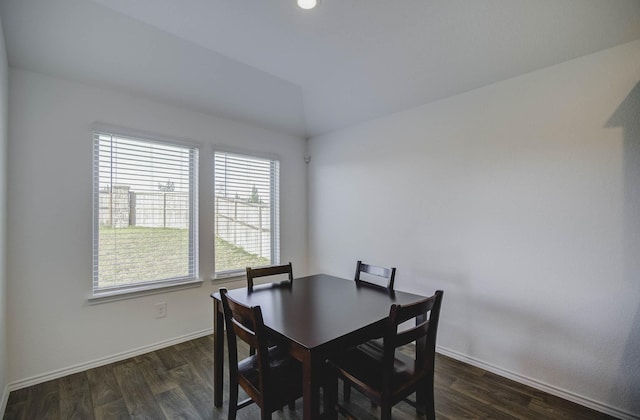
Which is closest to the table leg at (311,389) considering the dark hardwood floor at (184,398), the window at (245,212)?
the dark hardwood floor at (184,398)

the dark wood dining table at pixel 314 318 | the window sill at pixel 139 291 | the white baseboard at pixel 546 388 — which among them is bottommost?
the white baseboard at pixel 546 388

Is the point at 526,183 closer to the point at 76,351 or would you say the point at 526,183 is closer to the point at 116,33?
the point at 116,33

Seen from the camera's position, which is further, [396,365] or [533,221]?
[533,221]

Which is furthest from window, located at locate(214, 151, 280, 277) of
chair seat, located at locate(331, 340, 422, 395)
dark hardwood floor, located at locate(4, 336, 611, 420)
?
chair seat, located at locate(331, 340, 422, 395)

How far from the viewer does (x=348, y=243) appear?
3572 millimetres

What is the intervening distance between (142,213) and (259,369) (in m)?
2.07

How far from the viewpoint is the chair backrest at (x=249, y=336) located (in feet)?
4.60

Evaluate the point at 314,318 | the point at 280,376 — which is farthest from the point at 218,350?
the point at 314,318

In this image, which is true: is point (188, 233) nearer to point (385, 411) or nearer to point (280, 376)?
point (280, 376)

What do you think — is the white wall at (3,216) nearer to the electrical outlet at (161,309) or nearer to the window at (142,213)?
the window at (142,213)

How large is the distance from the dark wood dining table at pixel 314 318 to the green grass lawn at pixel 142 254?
4.06ft

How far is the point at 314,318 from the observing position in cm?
161

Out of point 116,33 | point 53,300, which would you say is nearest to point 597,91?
point 116,33

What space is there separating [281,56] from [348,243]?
215cm
